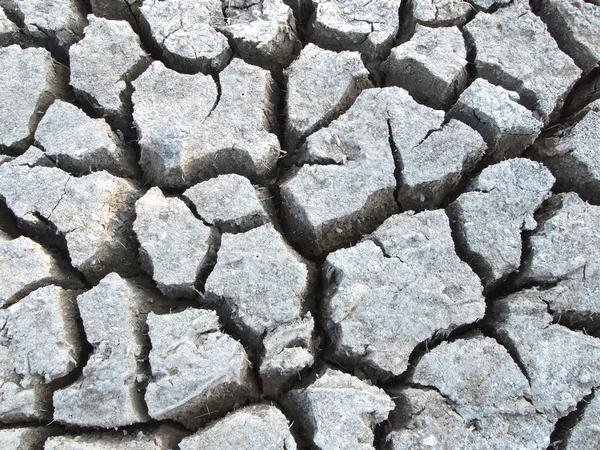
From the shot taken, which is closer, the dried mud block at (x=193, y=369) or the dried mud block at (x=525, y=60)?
the dried mud block at (x=193, y=369)

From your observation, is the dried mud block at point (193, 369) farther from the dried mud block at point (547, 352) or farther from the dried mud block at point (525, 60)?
the dried mud block at point (525, 60)

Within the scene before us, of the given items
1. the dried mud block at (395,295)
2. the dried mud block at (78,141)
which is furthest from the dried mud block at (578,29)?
the dried mud block at (78,141)

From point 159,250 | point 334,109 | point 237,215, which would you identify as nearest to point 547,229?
point 334,109

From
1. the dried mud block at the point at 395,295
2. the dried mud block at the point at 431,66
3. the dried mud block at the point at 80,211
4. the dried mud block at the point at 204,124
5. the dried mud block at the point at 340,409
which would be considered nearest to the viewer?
the dried mud block at the point at 340,409

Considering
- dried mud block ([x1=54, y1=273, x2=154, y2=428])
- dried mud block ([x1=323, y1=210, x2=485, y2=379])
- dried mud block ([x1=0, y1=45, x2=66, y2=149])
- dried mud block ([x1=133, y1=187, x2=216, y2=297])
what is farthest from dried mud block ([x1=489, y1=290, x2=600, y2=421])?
dried mud block ([x1=0, y1=45, x2=66, y2=149])

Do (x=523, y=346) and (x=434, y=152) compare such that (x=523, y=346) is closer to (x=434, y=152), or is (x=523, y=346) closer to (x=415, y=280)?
(x=415, y=280)

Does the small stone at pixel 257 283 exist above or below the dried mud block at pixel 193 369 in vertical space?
above

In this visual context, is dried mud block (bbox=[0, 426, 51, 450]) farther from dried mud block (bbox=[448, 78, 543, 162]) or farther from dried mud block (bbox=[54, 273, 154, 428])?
dried mud block (bbox=[448, 78, 543, 162])
